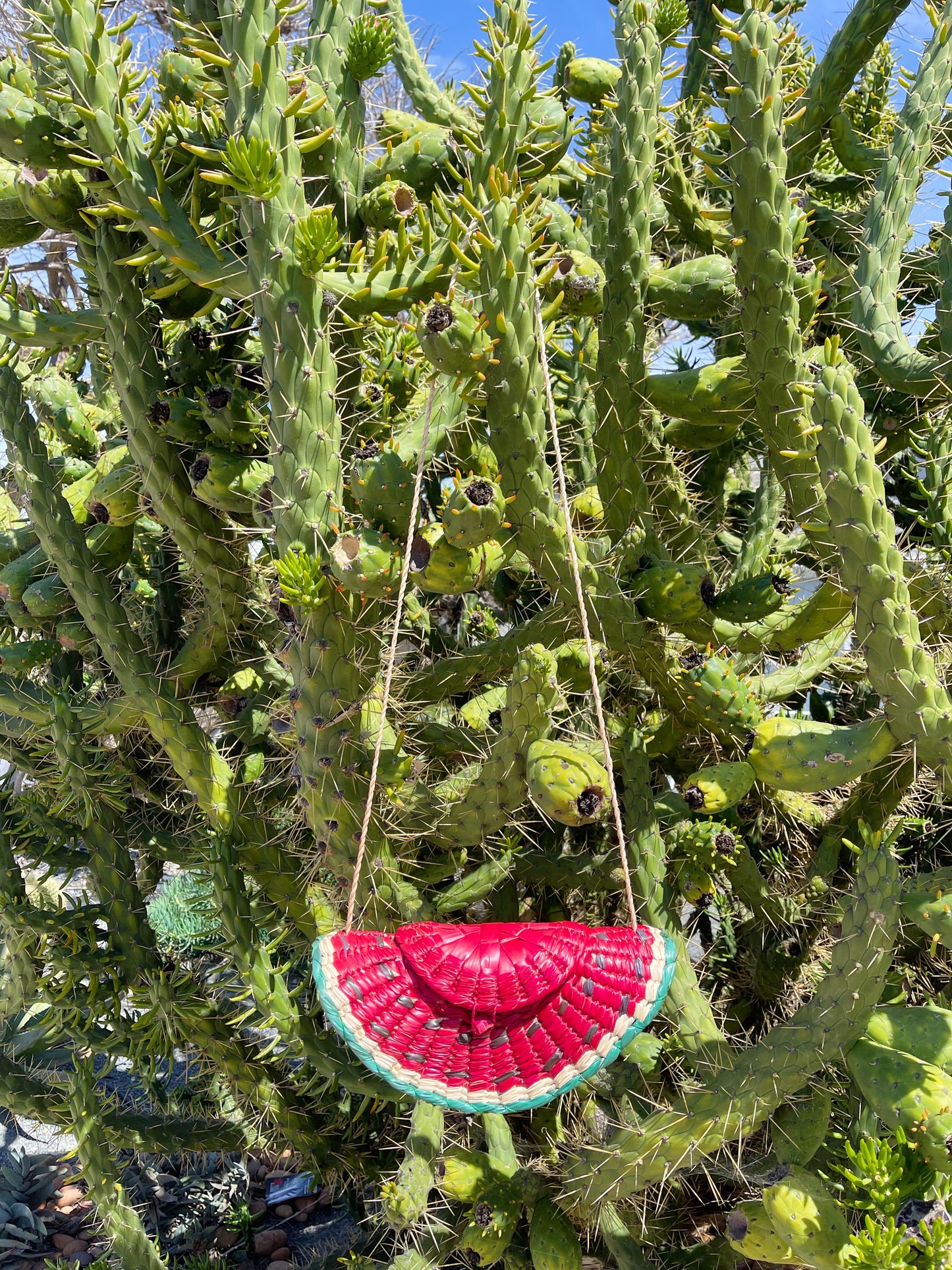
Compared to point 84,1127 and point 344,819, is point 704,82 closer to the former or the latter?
point 344,819

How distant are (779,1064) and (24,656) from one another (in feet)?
7.77

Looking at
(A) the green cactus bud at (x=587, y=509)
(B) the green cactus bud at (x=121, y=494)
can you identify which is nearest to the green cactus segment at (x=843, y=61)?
(A) the green cactus bud at (x=587, y=509)

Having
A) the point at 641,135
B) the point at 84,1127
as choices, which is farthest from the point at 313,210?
the point at 84,1127

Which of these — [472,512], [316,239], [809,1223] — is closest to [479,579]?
[472,512]

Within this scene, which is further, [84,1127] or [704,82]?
[704,82]

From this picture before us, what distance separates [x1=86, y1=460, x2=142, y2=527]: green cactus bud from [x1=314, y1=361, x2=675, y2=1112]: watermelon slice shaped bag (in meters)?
0.97

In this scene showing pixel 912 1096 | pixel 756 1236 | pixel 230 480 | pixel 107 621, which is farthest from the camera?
pixel 107 621

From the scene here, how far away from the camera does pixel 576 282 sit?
228cm

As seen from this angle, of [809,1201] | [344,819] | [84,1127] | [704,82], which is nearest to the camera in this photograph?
[809,1201]

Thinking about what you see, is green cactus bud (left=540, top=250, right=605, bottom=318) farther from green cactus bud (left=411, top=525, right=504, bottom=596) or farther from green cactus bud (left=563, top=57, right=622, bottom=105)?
green cactus bud (left=563, top=57, right=622, bottom=105)

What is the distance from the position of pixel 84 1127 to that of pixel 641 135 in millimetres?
2988

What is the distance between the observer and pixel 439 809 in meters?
2.36

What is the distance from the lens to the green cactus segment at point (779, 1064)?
1745 millimetres

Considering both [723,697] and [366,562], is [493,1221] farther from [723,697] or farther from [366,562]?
[366,562]
